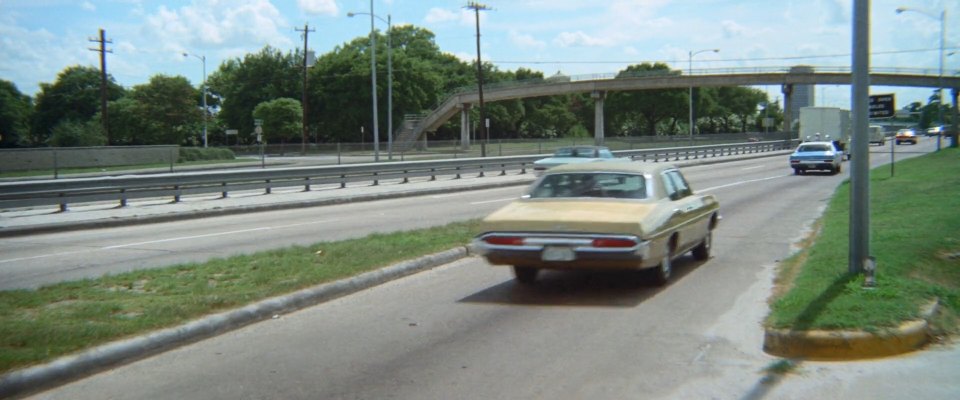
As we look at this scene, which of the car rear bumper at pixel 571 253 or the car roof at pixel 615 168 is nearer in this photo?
the car rear bumper at pixel 571 253

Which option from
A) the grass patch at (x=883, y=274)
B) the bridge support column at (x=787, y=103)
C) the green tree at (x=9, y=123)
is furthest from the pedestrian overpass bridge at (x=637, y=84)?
the grass patch at (x=883, y=274)

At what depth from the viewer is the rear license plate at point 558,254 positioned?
9.25 meters

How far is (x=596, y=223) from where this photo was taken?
923cm

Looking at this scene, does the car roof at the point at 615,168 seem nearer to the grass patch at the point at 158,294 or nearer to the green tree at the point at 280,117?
the grass patch at the point at 158,294

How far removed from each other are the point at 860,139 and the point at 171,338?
6.78 meters

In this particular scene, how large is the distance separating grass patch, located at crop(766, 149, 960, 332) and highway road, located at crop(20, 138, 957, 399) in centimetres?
47

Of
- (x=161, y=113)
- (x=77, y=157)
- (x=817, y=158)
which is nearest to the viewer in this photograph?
(x=817, y=158)

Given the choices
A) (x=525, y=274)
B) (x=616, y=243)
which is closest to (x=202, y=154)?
(x=525, y=274)

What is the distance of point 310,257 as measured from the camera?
11.5m

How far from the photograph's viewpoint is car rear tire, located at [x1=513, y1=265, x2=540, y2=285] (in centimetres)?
1037

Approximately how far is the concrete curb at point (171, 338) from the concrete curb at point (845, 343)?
183 inches

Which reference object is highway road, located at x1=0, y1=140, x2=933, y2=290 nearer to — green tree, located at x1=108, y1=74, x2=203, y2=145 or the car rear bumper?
the car rear bumper

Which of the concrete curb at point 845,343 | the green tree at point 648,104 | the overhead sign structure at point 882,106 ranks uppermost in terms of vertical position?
the green tree at point 648,104

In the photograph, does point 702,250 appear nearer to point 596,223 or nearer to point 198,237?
point 596,223
